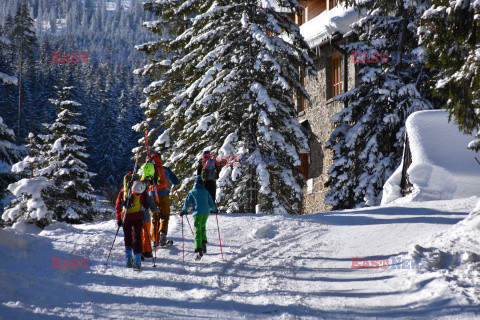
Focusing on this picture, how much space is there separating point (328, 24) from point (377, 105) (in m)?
5.64

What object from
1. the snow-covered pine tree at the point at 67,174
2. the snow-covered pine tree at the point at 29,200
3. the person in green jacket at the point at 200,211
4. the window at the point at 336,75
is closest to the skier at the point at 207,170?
the person in green jacket at the point at 200,211

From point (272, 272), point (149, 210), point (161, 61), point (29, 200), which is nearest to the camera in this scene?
point (272, 272)

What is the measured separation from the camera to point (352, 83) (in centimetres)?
2059

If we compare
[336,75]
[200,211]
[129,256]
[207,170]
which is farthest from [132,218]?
[336,75]

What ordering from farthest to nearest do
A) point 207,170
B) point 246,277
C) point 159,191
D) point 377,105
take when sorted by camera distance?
point 377,105 → point 207,170 → point 159,191 → point 246,277

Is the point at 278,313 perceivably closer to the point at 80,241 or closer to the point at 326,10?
the point at 80,241

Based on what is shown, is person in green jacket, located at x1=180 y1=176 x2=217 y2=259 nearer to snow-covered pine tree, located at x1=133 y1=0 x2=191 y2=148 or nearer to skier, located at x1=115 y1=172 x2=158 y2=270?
skier, located at x1=115 y1=172 x2=158 y2=270

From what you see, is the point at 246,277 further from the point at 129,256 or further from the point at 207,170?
the point at 207,170

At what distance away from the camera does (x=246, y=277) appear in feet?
24.7

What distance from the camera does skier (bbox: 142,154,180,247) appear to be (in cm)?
966

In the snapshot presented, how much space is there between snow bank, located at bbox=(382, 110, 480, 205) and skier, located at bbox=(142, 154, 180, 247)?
6.63 meters

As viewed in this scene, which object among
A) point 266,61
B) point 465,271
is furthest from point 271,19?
point 465,271

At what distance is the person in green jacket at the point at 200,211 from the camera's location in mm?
8688

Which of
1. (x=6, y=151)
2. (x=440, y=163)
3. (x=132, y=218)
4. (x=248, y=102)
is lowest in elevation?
(x=132, y=218)
